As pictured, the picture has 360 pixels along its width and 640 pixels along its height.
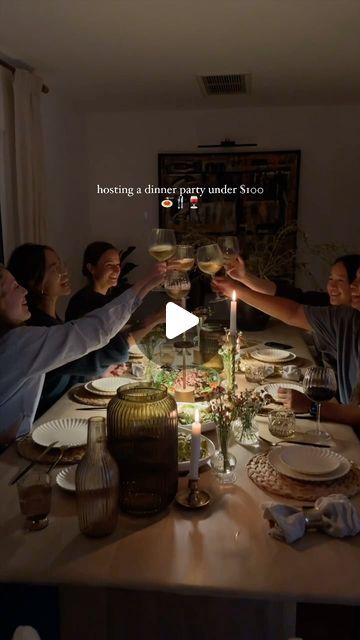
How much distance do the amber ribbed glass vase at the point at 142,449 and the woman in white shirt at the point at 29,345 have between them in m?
0.44

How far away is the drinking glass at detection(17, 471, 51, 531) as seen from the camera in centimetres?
103

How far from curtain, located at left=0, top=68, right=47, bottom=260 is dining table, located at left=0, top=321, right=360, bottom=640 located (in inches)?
93.7

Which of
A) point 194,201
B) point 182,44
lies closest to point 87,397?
point 182,44

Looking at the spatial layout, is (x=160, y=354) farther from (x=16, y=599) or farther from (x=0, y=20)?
(x=0, y=20)

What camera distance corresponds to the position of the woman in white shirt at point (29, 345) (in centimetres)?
143

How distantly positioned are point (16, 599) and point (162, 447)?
48 cm

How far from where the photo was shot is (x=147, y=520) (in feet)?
3.44

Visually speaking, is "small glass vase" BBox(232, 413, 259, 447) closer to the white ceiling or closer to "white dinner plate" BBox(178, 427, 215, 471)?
"white dinner plate" BBox(178, 427, 215, 471)

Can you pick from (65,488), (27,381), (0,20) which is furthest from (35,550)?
(0,20)

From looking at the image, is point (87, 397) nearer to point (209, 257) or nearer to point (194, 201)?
point (209, 257)

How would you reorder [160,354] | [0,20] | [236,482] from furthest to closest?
1. [0,20]
2. [160,354]
3. [236,482]

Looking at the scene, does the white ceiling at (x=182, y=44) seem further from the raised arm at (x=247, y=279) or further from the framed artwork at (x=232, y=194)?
the raised arm at (x=247, y=279)

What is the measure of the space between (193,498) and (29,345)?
24.6 inches

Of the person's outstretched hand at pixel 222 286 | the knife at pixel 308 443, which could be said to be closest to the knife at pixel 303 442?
the knife at pixel 308 443
